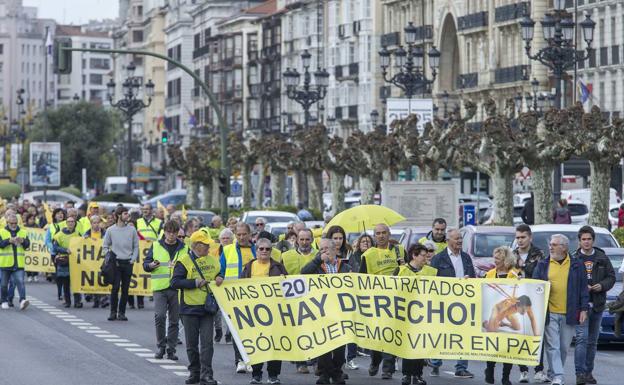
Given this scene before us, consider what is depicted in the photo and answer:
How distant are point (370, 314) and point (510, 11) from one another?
70518 mm

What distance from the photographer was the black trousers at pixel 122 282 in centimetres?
2877

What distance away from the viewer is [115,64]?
647 feet

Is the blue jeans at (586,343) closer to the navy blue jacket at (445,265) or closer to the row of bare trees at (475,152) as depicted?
the navy blue jacket at (445,265)

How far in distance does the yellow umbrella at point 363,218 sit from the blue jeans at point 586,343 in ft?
15.4

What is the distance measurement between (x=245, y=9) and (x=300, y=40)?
68.3 ft

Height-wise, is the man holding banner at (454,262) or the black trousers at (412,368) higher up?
the man holding banner at (454,262)

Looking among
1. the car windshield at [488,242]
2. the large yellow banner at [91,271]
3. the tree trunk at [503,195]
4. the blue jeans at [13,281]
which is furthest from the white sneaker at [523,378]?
the tree trunk at [503,195]

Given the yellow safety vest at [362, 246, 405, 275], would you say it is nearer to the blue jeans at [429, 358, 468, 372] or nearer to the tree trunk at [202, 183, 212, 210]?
the blue jeans at [429, 358, 468, 372]

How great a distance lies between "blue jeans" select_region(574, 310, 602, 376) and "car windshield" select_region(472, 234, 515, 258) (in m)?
9.26

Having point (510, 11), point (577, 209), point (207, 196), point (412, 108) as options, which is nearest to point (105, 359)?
point (412, 108)

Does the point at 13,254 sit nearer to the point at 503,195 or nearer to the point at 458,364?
the point at 458,364

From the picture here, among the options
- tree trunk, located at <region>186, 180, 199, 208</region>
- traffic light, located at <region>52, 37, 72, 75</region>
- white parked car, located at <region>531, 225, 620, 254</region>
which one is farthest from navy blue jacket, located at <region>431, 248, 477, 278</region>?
tree trunk, located at <region>186, 180, 199, 208</region>

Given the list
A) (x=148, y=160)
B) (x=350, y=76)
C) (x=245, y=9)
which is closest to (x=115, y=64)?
(x=148, y=160)

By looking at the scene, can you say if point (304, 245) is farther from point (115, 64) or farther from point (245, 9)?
point (115, 64)
